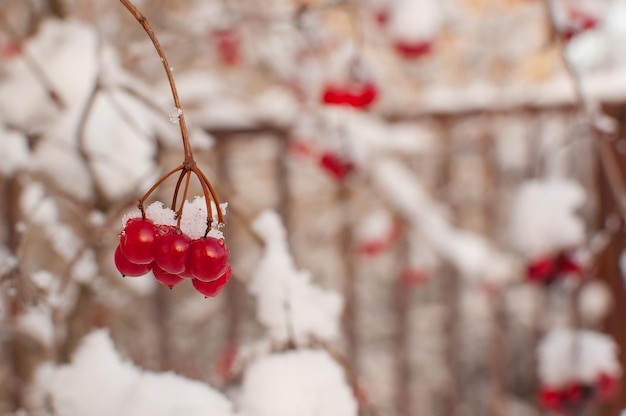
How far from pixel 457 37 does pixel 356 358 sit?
2.39 metres

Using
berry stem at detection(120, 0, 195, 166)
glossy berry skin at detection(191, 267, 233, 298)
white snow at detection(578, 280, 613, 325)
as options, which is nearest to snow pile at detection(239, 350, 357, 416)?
glossy berry skin at detection(191, 267, 233, 298)

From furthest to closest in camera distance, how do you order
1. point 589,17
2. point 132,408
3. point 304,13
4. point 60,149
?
point 589,17 → point 304,13 → point 60,149 → point 132,408

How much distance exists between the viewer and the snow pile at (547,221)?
1.37 meters

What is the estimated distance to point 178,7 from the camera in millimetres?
3381

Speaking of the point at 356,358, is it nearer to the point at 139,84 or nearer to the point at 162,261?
the point at 139,84

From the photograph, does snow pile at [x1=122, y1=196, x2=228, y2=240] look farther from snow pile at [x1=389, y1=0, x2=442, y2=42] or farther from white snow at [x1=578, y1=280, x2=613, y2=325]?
white snow at [x1=578, y1=280, x2=613, y2=325]

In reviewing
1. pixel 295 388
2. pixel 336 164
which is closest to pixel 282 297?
pixel 295 388

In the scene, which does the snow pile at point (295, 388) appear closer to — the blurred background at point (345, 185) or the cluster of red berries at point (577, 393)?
the blurred background at point (345, 185)

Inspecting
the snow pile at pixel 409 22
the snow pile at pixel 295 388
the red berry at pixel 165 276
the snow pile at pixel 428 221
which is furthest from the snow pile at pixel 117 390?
the snow pile at pixel 428 221

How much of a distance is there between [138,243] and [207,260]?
62mm

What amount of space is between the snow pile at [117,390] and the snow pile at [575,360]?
780mm

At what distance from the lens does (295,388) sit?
0.74 metres

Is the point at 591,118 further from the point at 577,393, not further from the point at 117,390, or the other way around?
the point at 117,390

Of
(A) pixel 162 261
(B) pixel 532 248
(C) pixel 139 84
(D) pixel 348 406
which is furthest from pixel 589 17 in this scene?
(A) pixel 162 261
